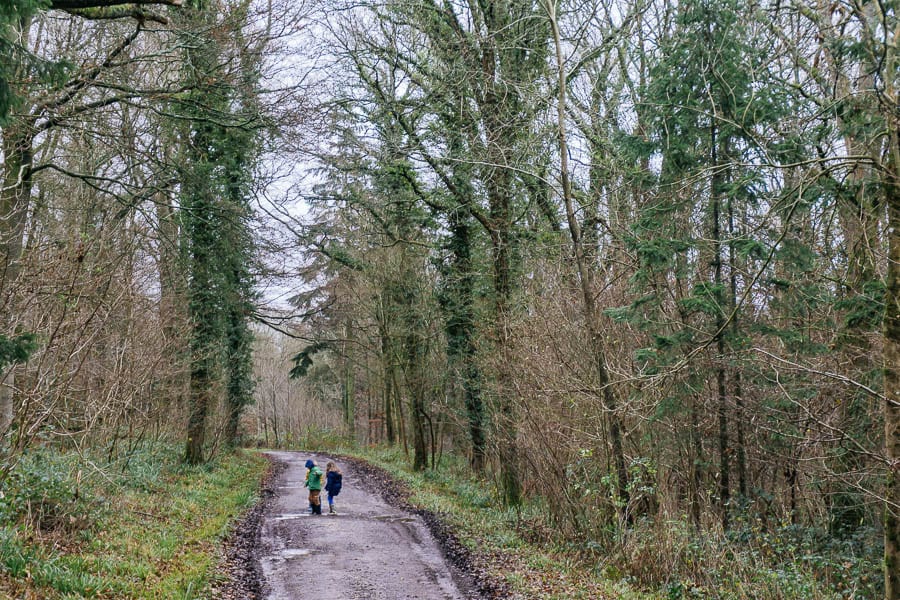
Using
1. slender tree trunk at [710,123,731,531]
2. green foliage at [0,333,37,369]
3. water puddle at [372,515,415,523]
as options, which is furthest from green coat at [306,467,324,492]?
green foliage at [0,333,37,369]

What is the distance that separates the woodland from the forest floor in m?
1.99

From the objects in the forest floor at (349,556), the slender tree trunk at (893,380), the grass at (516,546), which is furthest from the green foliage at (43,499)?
the slender tree trunk at (893,380)

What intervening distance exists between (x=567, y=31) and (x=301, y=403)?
40.0 m

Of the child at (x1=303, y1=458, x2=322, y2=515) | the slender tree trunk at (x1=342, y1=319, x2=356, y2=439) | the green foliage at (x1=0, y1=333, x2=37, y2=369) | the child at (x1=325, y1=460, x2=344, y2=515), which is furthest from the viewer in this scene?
the slender tree trunk at (x1=342, y1=319, x2=356, y2=439)

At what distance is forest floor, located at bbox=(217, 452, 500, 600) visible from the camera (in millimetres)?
8891

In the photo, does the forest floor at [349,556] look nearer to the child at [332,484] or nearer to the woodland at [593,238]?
the child at [332,484]

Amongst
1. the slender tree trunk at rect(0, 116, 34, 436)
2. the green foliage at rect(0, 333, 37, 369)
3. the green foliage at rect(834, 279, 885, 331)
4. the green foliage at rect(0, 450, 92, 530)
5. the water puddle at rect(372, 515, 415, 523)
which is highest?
the slender tree trunk at rect(0, 116, 34, 436)

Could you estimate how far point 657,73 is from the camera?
10695mm

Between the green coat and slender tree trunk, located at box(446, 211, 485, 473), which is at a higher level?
slender tree trunk, located at box(446, 211, 485, 473)

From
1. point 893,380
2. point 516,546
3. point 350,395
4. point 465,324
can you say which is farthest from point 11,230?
point 350,395

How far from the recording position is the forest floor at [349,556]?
8.89 m

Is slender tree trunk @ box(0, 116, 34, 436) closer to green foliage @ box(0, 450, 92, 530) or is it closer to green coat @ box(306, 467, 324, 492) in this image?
green foliage @ box(0, 450, 92, 530)

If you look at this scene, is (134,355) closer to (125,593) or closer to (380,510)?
(380,510)

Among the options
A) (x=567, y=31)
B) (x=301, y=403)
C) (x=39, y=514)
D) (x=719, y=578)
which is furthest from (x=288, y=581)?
(x=301, y=403)
